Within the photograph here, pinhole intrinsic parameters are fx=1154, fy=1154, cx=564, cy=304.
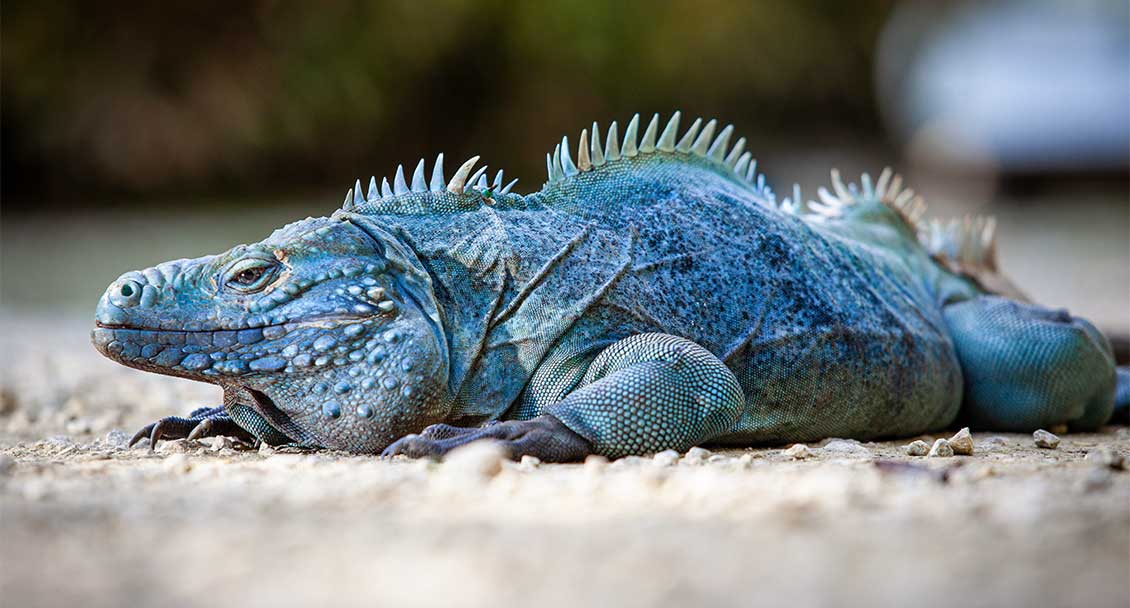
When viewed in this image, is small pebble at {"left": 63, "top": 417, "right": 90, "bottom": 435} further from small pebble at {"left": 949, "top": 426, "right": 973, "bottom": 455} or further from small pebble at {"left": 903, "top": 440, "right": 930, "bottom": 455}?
small pebble at {"left": 949, "top": 426, "right": 973, "bottom": 455}

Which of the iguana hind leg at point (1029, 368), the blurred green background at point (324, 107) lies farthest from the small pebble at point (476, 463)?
the blurred green background at point (324, 107)

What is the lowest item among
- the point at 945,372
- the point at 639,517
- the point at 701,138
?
the point at 945,372

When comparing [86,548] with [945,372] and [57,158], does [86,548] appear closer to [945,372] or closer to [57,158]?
[945,372]

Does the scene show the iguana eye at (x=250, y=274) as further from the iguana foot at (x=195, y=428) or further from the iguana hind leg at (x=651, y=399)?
the iguana hind leg at (x=651, y=399)

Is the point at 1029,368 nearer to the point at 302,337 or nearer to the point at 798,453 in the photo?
the point at 798,453

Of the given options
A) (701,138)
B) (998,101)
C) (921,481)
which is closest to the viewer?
(921,481)

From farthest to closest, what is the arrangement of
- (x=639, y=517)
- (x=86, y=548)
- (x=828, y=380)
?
(x=828, y=380)
(x=639, y=517)
(x=86, y=548)

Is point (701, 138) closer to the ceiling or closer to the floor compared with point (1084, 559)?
closer to the ceiling

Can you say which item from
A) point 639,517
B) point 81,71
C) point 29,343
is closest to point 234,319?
point 639,517
